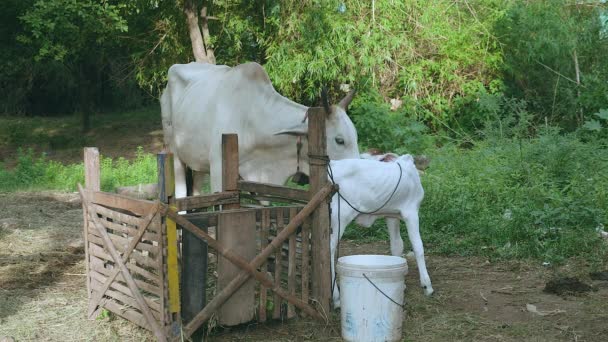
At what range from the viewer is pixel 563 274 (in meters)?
6.05

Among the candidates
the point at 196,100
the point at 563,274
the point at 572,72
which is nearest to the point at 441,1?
the point at 572,72

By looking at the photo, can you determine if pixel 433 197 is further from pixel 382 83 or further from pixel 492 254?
pixel 382 83

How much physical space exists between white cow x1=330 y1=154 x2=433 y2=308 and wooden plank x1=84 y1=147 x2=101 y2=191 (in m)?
1.65

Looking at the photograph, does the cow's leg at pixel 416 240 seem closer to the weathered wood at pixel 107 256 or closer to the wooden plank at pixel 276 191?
the wooden plank at pixel 276 191

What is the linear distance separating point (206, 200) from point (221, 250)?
53 cm

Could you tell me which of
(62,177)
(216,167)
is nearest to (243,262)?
(216,167)

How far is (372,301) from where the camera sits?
444cm

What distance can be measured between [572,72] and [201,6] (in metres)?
7.18

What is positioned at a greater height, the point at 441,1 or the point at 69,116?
the point at 441,1

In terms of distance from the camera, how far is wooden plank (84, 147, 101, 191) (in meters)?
5.13

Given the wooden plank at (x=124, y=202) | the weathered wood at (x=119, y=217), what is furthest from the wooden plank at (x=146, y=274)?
the wooden plank at (x=124, y=202)

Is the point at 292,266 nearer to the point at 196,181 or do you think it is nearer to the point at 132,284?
the point at 132,284

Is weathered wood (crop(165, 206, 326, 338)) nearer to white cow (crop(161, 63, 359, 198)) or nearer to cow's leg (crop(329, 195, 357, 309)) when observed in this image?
cow's leg (crop(329, 195, 357, 309))

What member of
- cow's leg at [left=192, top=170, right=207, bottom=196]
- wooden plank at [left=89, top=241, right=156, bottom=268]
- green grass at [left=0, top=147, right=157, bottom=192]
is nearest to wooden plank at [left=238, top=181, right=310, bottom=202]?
wooden plank at [left=89, top=241, right=156, bottom=268]
